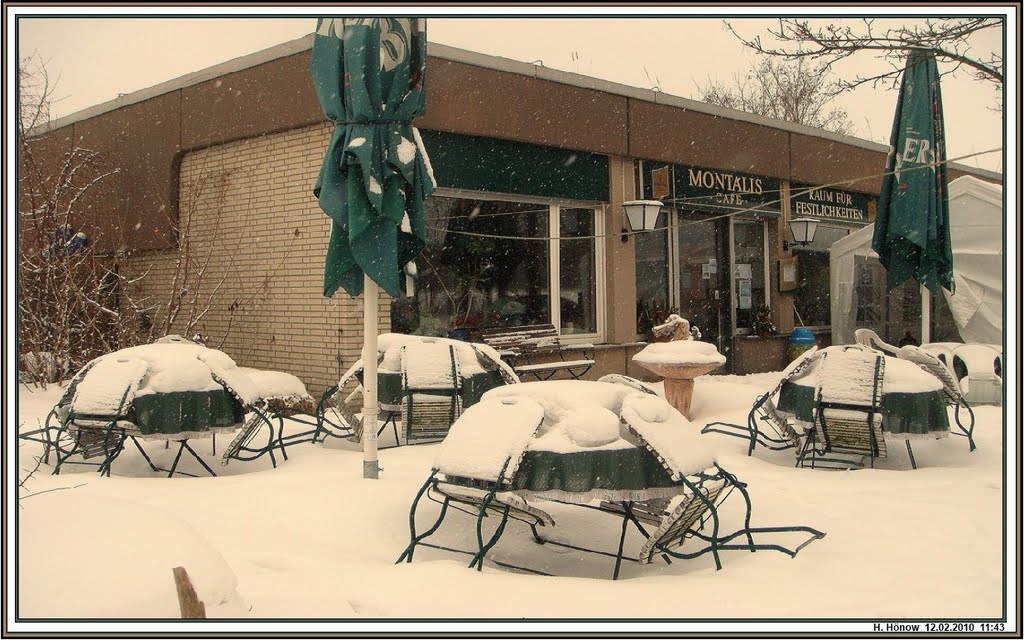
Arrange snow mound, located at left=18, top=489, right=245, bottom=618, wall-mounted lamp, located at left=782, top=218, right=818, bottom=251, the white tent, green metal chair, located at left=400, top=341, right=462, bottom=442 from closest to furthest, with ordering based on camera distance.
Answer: snow mound, located at left=18, top=489, right=245, bottom=618 → green metal chair, located at left=400, top=341, right=462, bottom=442 → the white tent → wall-mounted lamp, located at left=782, top=218, right=818, bottom=251

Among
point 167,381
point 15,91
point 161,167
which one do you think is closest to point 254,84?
point 161,167

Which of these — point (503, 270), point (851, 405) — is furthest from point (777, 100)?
point (851, 405)

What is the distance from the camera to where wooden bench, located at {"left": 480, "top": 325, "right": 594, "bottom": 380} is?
31.1ft

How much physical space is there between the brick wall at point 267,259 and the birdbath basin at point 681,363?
2892mm

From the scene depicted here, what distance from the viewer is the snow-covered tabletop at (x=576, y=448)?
3.90 m

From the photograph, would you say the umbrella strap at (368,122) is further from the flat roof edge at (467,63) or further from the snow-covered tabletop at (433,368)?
the flat roof edge at (467,63)

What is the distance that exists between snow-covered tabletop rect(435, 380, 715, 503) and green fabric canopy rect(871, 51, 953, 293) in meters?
5.01

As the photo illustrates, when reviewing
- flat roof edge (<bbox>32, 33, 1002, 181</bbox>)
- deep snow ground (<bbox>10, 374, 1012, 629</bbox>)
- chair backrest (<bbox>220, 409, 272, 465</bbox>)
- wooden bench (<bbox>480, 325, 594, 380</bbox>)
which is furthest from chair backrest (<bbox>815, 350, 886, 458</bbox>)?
flat roof edge (<bbox>32, 33, 1002, 181</bbox>)

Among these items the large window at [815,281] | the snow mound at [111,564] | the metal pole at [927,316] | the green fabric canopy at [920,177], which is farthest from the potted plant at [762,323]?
the snow mound at [111,564]

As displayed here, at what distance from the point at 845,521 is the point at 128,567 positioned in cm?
385

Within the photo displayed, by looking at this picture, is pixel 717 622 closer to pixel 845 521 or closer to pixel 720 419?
pixel 845 521

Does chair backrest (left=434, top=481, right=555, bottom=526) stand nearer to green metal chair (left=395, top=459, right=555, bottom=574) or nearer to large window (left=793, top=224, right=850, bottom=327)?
green metal chair (left=395, top=459, right=555, bottom=574)

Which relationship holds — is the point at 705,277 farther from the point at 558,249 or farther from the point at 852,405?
the point at 852,405

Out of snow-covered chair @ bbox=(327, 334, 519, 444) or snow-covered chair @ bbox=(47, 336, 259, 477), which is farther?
snow-covered chair @ bbox=(327, 334, 519, 444)
